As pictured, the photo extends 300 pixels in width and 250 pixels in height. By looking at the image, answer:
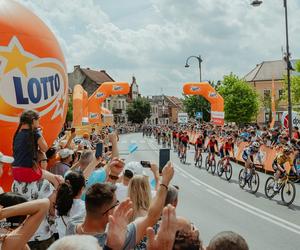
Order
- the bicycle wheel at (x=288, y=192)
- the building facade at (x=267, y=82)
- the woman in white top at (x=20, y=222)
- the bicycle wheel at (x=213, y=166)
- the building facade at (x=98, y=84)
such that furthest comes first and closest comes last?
1. the building facade at (x=98, y=84)
2. the building facade at (x=267, y=82)
3. the bicycle wheel at (x=213, y=166)
4. the bicycle wheel at (x=288, y=192)
5. the woman in white top at (x=20, y=222)

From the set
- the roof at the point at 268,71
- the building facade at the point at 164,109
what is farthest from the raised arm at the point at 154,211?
the building facade at the point at 164,109

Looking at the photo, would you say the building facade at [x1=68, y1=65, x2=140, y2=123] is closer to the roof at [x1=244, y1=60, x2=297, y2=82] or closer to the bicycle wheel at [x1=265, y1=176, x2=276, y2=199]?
the roof at [x1=244, y1=60, x2=297, y2=82]

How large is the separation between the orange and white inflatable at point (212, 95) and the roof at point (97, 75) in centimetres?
8041

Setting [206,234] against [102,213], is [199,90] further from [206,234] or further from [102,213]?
[102,213]

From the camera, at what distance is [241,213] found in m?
11.1

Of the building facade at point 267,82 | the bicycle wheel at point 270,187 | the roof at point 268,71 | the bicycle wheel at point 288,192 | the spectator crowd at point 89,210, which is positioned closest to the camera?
the spectator crowd at point 89,210

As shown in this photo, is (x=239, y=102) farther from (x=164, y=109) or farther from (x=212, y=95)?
(x=164, y=109)

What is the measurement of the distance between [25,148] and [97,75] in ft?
360

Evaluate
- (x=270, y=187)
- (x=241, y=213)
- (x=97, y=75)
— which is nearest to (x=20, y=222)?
(x=241, y=213)

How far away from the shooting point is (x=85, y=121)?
26641mm

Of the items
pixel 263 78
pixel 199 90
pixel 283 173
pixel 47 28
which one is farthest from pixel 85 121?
pixel 263 78

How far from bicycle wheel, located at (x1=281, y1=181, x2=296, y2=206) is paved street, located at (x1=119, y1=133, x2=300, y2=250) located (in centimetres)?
18

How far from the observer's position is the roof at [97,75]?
109056 mm

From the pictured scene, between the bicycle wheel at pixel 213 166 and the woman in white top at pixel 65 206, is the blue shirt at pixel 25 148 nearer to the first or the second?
the woman in white top at pixel 65 206
